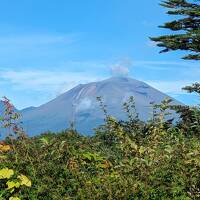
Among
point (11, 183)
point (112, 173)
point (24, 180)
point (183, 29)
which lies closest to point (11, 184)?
point (11, 183)

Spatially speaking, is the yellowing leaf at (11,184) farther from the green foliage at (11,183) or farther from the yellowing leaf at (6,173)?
the yellowing leaf at (6,173)

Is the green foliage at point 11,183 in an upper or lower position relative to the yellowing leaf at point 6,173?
lower

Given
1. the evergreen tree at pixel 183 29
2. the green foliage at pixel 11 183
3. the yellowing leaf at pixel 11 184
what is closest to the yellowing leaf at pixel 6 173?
the green foliage at pixel 11 183

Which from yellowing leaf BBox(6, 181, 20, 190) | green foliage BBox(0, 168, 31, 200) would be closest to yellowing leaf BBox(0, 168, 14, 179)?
green foliage BBox(0, 168, 31, 200)

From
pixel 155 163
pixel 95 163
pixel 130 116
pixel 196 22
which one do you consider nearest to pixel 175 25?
pixel 196 22

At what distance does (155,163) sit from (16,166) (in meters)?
2.58

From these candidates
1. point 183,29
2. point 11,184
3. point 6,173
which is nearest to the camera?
point 11,184

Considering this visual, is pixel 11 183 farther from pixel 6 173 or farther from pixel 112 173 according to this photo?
pixel 112 173

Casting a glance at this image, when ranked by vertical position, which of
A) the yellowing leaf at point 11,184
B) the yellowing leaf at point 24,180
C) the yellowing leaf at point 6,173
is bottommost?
the yellowing leaf at point 11,184

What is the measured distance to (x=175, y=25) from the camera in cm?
2528

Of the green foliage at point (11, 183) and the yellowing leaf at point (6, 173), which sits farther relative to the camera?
the yellowing leaf at point (6, 173)

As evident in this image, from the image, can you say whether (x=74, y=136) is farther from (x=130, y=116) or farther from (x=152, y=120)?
(x=152, y=120)

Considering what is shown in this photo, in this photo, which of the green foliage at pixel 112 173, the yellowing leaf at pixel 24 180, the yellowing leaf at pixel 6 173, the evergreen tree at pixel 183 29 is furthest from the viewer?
the evergreen tree at pixel 183 29

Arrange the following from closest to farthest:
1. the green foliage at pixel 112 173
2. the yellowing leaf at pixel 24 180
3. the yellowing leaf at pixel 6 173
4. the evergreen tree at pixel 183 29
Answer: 1. the green foliage at pixel 112 173
2. the yellowing leaf at pixel 24 180
3. the yellowing leaf at pixel 6 173
4. the evergreen tree at pixel 183 29
